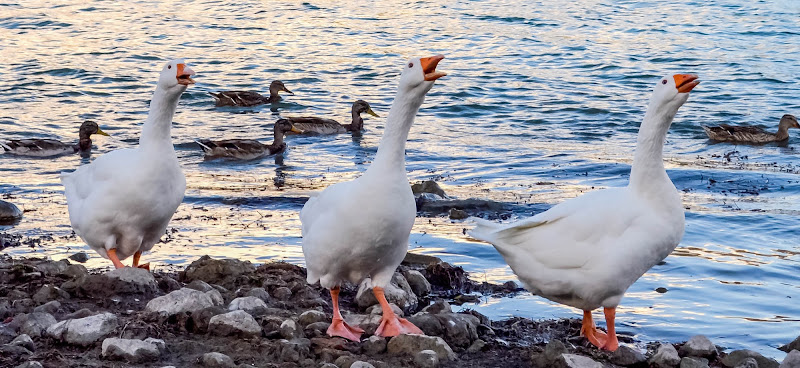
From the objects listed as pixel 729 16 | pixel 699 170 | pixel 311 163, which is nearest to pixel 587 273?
pixel 699 170

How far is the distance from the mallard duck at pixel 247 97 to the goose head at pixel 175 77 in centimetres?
1294

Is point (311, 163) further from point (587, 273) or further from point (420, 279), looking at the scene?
point (587, 273)

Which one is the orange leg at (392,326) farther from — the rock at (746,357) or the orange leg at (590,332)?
the rock at (746,357)

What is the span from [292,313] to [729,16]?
25762mm

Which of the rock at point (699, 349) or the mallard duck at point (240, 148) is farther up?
the rock at point (699, 349)

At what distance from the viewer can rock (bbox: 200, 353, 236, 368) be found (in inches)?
234

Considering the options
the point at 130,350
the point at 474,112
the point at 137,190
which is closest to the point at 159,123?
the point at 137,190

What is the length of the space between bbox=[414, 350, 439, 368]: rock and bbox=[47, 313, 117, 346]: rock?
1.98 meters

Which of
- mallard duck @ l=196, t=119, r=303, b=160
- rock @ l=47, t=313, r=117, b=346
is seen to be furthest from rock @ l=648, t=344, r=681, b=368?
mallard duck @ l=196, t=119, r=303, b=160

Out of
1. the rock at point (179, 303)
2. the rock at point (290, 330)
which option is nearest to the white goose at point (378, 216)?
the rock at point (290, 330)

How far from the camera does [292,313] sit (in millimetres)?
7297

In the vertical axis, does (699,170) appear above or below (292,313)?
below

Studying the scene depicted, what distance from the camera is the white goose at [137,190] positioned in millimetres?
8133

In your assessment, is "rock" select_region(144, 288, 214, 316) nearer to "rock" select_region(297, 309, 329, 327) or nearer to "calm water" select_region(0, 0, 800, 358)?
"rock" select_region(297, 309, 329, 327)
